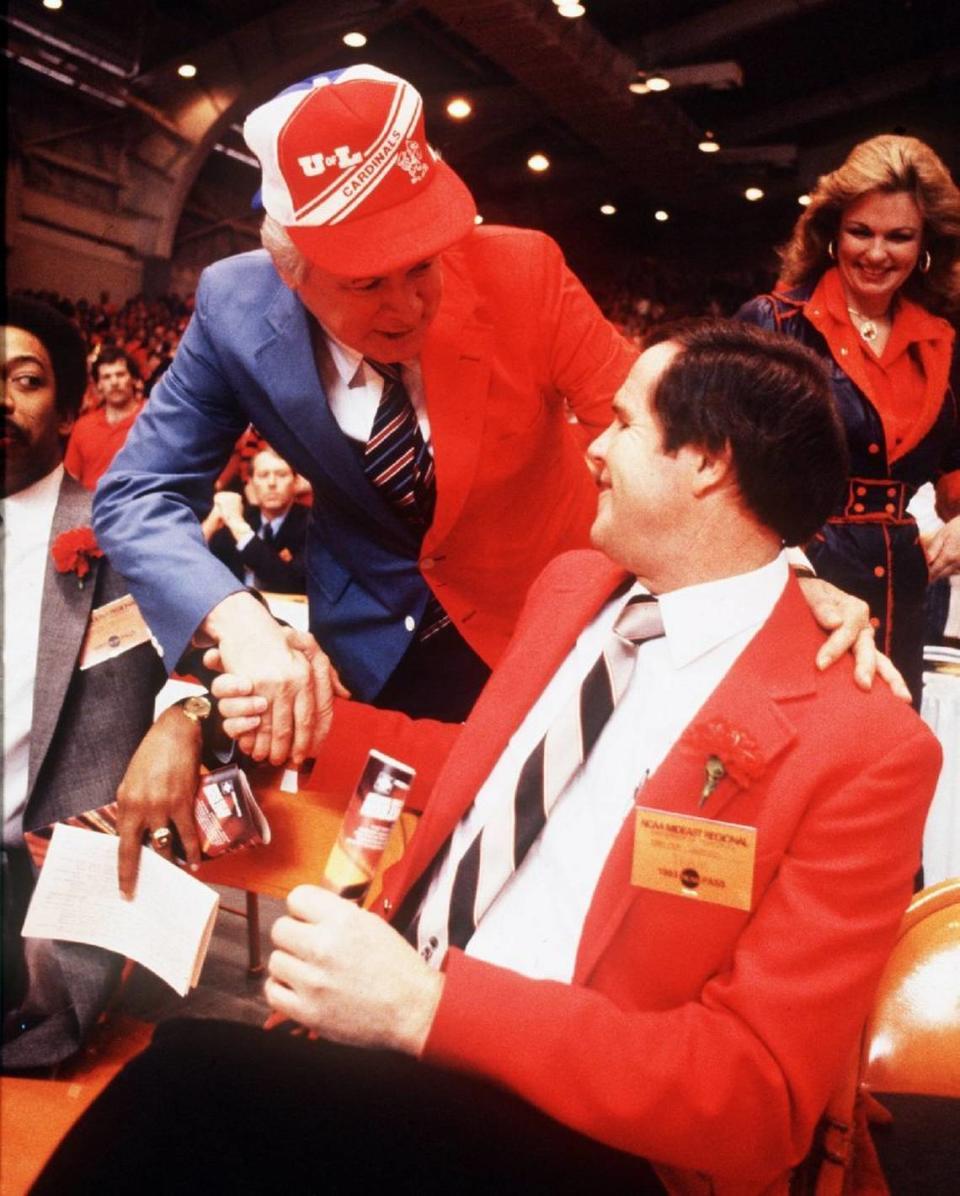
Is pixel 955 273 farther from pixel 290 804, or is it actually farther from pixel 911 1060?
pixel 290 804

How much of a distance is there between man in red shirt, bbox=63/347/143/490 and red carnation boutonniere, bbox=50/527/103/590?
354cm

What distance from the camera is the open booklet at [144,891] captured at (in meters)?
1.21

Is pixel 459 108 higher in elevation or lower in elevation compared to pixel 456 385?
higher

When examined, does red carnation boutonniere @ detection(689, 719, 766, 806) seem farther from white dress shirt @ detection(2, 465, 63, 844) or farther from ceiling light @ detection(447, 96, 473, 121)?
ceiling light @ detection(447, 96, 473, 121)

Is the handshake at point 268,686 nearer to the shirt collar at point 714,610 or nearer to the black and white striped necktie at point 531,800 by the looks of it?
the black and white striped necktie at point 531,800

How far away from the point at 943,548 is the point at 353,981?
1.61 meters

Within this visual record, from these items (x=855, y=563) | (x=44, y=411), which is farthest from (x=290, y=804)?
(x=855, y=563)

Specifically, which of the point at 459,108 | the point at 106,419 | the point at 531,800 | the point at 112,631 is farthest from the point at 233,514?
the point at 459,108

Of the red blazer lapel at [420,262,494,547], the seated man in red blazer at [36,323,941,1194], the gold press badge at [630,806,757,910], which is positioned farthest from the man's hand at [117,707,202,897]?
the gold press badge at [630,806,757,910]

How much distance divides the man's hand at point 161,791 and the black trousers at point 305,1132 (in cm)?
32

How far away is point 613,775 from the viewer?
3.84ft

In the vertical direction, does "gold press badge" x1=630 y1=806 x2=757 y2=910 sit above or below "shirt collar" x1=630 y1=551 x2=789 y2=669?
below

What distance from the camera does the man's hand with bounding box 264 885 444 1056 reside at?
920 millimetres

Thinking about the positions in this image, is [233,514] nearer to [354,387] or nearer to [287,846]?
[354,387]
